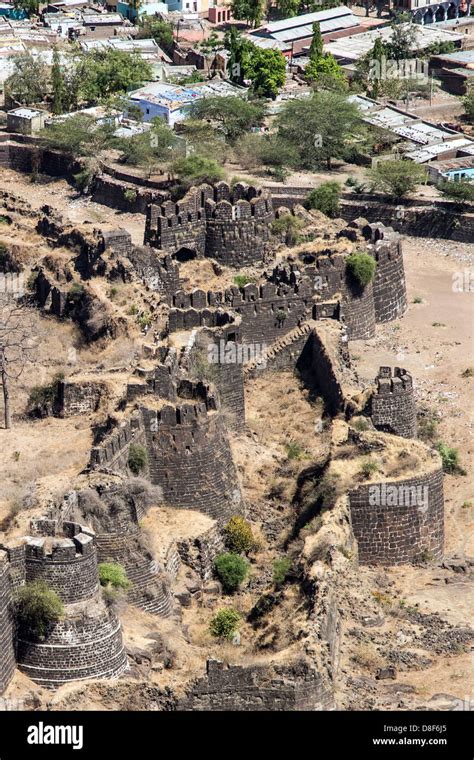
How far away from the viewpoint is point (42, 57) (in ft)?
520

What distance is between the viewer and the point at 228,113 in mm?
140875

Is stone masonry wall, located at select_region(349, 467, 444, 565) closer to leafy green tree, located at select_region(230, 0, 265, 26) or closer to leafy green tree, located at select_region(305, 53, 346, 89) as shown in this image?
leafy green tree, located at select_region(305, 53, 346, 89)

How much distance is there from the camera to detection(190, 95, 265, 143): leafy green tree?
139500 millimetres

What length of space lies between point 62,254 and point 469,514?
26.4 meters

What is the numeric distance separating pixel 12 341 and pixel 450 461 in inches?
698

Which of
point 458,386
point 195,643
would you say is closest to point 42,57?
point 458,386

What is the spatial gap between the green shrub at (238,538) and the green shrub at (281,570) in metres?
1.74

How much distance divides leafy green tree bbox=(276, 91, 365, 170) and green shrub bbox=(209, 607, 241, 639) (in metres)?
55.2

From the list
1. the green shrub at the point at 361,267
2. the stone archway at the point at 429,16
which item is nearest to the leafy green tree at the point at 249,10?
the stone archway at the point at 429,16

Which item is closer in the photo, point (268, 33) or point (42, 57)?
point (42, 57)

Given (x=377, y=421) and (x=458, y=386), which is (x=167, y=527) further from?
(x=458, y=386)

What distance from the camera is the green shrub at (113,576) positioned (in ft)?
251

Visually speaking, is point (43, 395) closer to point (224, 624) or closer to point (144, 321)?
point (144, 321)

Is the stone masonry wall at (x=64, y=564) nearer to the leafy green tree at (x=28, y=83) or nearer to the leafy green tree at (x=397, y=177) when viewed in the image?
the leafy green tree at (x=397, y=177)
